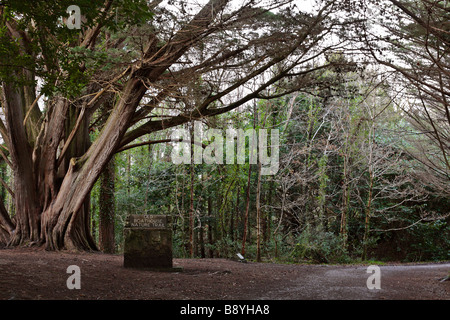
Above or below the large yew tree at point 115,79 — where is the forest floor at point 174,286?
below

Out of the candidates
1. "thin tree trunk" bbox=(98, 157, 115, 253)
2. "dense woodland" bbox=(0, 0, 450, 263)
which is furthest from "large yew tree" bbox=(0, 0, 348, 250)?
"thin tree trunk" bbox=(98, 157, 115, 253)

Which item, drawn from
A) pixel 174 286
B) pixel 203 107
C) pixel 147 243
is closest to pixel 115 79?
pixel 203 107

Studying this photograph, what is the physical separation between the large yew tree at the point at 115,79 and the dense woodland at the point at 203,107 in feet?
0.14

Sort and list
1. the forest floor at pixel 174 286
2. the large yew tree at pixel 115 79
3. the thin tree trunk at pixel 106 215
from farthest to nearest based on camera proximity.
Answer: the thin tree trunk at pixel 106 215, the large yew tree at pixel 115 79, the forest floor at pixel 174 286

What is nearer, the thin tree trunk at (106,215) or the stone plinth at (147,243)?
the stone plinth at (147,243)

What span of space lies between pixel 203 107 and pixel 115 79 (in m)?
2.26

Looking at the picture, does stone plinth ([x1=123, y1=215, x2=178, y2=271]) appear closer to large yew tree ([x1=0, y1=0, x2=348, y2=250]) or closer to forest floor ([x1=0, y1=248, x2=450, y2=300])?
forest floor ([x1=0, y1=248, x2=450, y2=300])

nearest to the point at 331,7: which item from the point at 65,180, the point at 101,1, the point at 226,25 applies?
the point at 226,25

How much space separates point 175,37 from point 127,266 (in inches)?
187

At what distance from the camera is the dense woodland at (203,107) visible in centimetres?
663

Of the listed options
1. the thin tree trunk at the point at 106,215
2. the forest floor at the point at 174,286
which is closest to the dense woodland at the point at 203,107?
the thin tree trunk at the point at 106,215

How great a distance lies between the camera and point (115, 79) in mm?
10258

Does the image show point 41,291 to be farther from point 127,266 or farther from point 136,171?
point 136,171

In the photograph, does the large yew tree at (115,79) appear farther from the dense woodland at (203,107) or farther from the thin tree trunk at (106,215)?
the thin tree trunk at (106,215)
